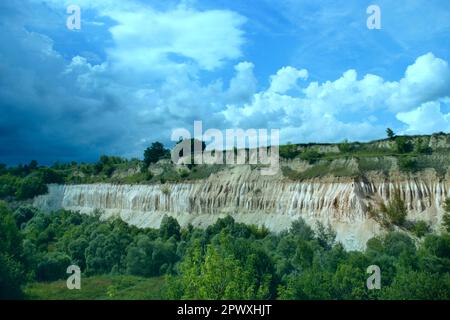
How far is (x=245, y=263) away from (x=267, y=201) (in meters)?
33.8

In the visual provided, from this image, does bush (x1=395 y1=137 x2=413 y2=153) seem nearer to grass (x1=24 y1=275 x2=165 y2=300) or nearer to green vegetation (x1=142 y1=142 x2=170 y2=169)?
grass (x1=24 y1=275 x2=165 y2=300)

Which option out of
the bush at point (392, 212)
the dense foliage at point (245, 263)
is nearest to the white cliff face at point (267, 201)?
the bush at point (392, 212)

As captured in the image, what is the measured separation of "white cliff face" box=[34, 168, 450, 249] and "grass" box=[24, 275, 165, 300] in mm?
21523

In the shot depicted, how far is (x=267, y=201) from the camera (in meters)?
62.5

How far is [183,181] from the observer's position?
2958 inches

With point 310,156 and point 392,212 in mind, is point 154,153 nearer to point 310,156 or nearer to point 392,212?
point 310,156

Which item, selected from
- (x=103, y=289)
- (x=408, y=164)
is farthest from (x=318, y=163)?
(x=103, y=289)

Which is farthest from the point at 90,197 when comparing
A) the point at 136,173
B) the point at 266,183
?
the point at 266,183

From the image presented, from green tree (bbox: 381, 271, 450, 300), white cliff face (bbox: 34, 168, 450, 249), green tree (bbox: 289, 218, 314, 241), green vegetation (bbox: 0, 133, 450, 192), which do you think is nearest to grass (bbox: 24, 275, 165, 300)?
green tree (bbox: 381, 271, 450, 300)

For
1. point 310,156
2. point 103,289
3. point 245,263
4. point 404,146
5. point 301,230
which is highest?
point 404,146

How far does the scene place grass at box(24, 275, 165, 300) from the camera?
32.4 m

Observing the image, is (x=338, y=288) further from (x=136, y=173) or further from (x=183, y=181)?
(x=136, y=173)

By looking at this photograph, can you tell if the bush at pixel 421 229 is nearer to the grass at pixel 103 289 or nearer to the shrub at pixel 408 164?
the shrub at pixel 408 164

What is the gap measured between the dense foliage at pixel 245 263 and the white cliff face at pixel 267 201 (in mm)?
2853
